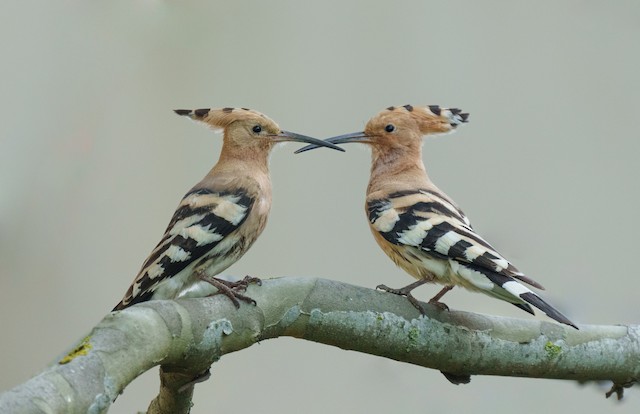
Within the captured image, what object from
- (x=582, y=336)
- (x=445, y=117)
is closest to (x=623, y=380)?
(x=582, y=336)

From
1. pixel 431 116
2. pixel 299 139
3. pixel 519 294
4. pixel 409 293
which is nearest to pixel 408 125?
pixel 431 116

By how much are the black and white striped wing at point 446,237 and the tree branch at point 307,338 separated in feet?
0.34

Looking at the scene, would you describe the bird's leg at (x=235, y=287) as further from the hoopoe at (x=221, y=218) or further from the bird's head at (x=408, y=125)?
the bird's head at (x=408, y=125)

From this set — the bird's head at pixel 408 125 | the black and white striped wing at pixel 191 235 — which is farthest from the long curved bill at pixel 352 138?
the black and white striped wing at pixel 191 235

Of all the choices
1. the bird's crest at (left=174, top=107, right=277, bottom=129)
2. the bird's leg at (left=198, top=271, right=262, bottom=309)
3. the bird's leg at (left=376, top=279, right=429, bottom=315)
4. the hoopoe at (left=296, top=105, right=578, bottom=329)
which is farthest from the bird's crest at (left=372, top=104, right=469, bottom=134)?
the bird's leg at (left=198, top=271, right=262, bottom=309)

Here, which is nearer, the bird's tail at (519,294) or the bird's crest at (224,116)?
the bird's tail at (519,294)

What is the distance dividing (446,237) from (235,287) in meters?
0.48

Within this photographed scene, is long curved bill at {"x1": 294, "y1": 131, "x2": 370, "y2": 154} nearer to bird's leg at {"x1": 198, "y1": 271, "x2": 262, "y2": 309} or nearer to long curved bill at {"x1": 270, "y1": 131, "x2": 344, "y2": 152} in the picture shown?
long curved bill at {"x1": 270, "y1": 131, "x2": 344, "y2": 152}

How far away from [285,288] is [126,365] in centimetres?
41

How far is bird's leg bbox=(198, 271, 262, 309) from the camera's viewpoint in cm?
A: 145

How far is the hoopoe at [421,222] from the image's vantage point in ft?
5.41

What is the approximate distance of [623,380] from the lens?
6.03ft

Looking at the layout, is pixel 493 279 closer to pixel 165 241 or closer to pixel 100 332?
pixel 165 241

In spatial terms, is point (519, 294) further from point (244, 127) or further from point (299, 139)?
point (244, 127)
